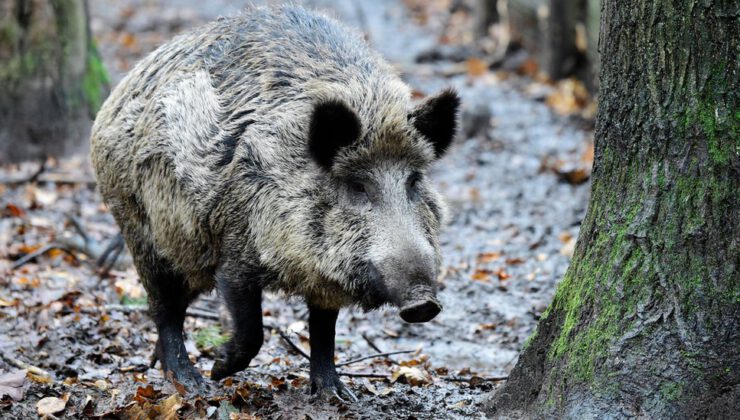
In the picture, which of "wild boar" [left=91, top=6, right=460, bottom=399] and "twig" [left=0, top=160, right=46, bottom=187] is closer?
"wild boar" [left=91, top=6, right=460, bottom=399]

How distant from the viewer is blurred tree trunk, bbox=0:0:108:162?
10039mm

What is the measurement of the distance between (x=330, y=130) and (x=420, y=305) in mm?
1121

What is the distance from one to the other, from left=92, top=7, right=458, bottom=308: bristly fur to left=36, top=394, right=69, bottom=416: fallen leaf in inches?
45.0

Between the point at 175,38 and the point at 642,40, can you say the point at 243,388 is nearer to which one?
the point at 175,38

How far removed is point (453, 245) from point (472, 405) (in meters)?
4.11

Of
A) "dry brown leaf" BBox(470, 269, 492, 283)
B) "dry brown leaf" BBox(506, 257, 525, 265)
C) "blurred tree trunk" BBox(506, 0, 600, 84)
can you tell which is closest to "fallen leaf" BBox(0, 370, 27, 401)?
"dry brown leaf" BBox(470, 269, 492, 283)

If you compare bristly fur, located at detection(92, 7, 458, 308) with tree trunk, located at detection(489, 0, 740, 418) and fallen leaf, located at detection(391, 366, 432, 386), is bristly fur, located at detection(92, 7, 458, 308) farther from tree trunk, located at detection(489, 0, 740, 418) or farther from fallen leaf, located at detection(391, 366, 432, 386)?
tree trunk, located at detection(489, 0, 740, 418)

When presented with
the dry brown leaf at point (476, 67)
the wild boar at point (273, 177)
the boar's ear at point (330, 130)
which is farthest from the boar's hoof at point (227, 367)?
the dry brown leaf at point (476, 67)

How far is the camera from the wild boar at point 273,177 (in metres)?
4.62

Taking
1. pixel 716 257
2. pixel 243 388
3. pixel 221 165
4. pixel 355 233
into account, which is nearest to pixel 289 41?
pixel 221 165

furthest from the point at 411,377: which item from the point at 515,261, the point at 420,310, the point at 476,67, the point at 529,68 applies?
the point at 476,67

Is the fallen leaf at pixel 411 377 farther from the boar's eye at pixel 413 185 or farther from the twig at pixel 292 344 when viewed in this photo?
the boar's eye at pixel 413 185

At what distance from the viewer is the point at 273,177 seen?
16.0 feet

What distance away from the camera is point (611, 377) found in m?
3.96
